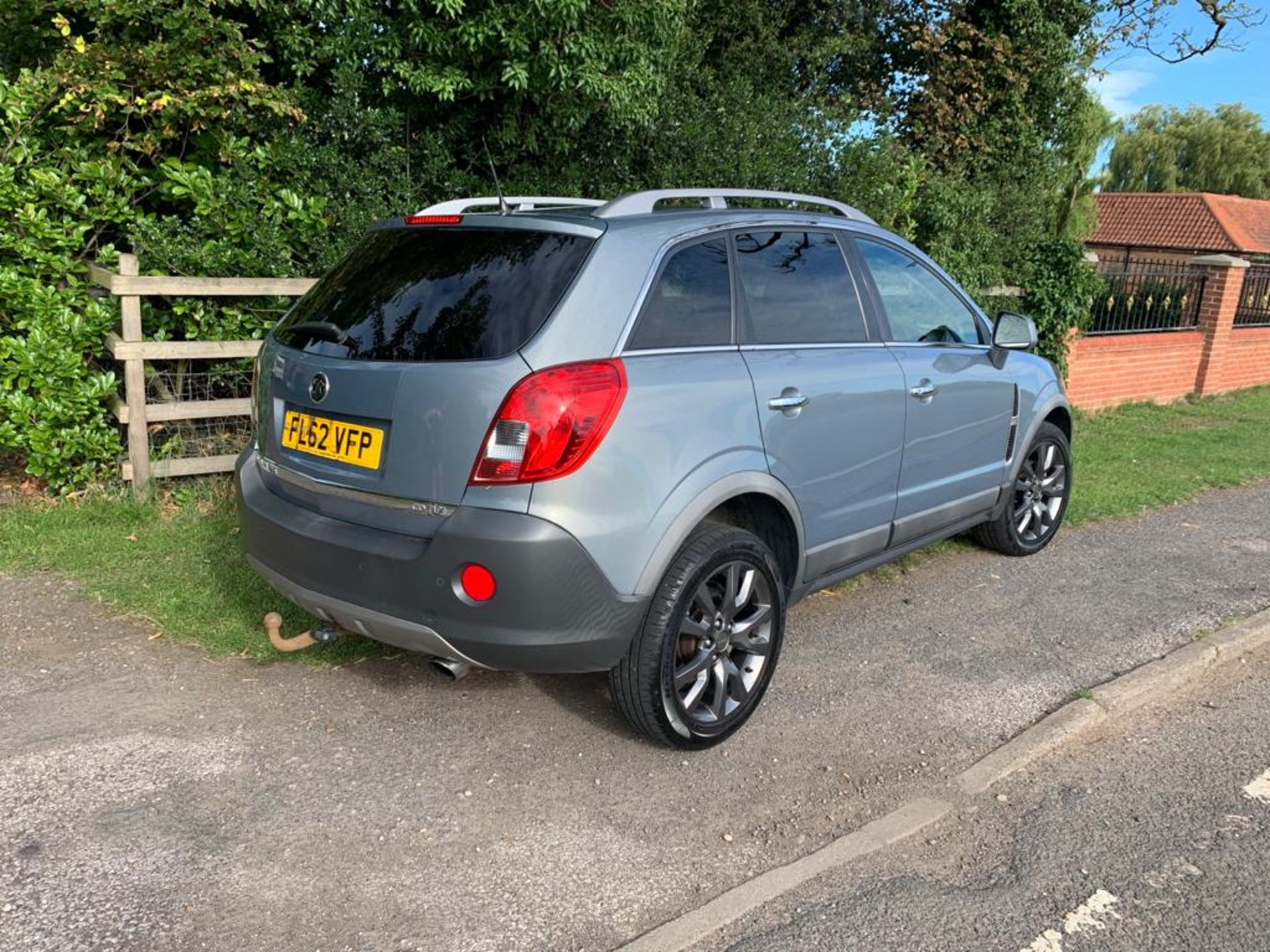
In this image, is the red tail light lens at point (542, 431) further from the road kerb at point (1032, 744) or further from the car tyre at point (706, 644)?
the road kerb at point (1032, 744)

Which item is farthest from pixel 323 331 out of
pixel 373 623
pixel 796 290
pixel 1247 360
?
pixel 1247 360

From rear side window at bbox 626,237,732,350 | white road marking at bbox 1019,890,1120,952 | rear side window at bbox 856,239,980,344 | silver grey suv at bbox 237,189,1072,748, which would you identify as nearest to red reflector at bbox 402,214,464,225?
silver grey suv at bbox 237,189,1072,748

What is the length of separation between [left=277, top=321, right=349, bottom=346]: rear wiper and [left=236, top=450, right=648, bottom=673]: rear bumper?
0.61 meters

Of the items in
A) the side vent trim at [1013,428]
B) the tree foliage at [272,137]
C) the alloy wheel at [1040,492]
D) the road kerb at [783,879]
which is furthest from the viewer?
the alloy wheel at [1040,492]

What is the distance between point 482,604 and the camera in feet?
9.69

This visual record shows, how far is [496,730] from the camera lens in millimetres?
3578

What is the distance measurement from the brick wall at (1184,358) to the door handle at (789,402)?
819cm

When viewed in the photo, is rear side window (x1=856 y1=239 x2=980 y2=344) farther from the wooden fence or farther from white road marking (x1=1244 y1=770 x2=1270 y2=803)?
the wooden fence

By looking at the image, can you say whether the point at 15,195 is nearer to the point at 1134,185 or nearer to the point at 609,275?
the point at 609,275

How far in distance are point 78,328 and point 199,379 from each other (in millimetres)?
780

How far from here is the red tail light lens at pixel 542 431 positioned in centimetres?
291

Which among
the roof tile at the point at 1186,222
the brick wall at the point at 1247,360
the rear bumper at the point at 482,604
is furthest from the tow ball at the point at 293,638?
the roof tile at the point at 1186,222

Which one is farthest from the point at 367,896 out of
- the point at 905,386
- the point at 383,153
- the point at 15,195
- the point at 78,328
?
the point at 383,153

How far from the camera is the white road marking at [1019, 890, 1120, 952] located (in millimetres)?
2611
